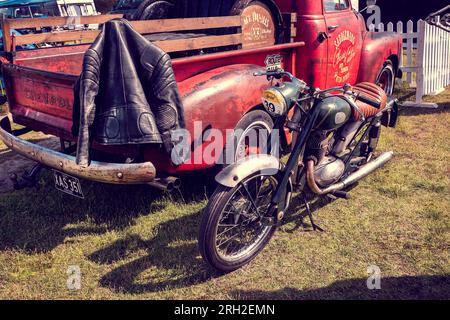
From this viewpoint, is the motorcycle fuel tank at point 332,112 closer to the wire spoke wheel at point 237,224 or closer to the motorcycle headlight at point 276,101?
the motorcycle headlight at point 276,101

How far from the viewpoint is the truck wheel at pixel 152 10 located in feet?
15.9

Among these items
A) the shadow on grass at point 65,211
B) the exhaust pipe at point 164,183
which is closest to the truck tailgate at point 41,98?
the shadow on grass at point 65,211

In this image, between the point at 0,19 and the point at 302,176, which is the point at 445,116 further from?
the point at 0,19

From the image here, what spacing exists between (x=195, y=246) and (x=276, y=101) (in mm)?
1307

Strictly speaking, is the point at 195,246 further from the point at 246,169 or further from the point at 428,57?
the point at 428,57

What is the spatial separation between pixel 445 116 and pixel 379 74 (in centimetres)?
139

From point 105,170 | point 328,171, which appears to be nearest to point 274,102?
point 328,171

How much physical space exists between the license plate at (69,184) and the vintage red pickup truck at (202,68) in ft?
0.40

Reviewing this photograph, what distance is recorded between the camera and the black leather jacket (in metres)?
2.67

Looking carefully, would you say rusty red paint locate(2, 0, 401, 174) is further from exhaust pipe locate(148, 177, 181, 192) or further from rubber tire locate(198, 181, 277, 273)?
rubber tire locate(198, 181, 277, 273)

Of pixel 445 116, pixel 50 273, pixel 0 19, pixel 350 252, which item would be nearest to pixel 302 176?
pixel 350 252

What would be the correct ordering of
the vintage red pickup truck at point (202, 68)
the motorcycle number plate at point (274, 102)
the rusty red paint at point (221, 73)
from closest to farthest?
the motorcycle number plate at point (274, 102), the vintage red pickup truck at point (202, 68), the rusty red paint at point (221, 73)

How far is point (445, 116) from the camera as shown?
20.4 ft

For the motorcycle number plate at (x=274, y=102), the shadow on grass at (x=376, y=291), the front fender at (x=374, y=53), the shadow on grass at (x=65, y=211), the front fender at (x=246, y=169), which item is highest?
the front fender at (x=374, y=53)
